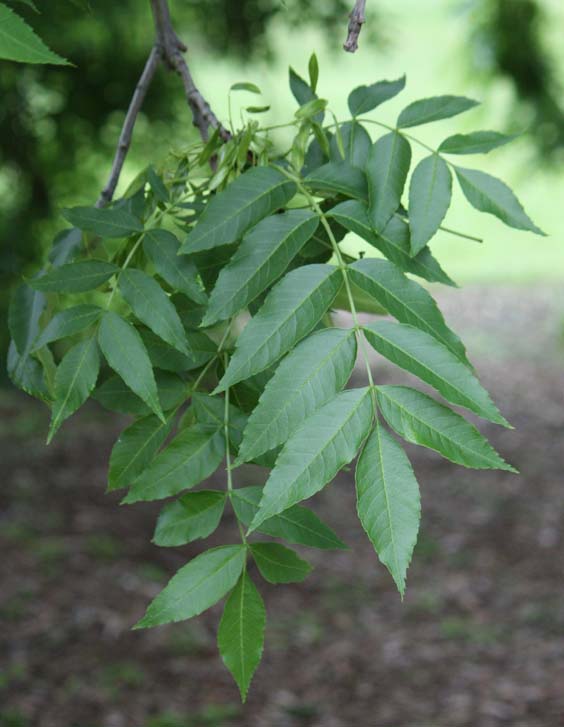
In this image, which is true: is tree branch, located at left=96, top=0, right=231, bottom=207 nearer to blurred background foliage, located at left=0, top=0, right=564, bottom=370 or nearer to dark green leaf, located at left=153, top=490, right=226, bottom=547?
dark green leaf, located at left=153, top=490, right=226, bottom=547

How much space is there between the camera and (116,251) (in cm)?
110

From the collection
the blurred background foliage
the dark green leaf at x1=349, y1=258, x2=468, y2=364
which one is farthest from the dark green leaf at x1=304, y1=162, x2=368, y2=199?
the blurred background foliage

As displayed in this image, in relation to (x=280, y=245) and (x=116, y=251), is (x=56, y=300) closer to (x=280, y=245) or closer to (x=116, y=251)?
(x=116, y=251)

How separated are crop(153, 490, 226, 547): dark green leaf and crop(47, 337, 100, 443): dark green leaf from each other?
16 centimetres

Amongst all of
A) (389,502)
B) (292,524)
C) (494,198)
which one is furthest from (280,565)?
(494,198)

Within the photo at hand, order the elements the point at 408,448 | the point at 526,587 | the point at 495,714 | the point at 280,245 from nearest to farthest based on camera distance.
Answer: the point at 280,245, the point at 495,714, the point at 526,587, the point at 408,448

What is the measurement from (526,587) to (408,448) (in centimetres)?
154

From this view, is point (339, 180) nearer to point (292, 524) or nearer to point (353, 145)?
point (353, 145)

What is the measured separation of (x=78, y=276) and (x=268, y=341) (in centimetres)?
28

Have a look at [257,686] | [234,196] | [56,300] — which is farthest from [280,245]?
[257,686]

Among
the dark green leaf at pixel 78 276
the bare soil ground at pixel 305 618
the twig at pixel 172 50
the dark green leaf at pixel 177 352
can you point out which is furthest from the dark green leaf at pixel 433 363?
the bare soil ground at pixel 305 618

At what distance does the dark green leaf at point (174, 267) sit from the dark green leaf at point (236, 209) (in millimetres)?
59

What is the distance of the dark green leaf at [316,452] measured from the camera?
2.56 ft

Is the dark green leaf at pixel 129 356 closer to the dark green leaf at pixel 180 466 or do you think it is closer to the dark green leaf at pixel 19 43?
the dark green leaf at pixel 180 466
